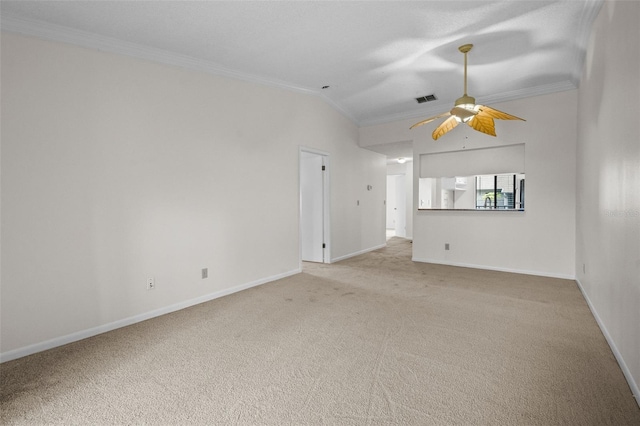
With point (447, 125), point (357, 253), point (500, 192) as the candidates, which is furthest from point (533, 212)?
point (357, 253)

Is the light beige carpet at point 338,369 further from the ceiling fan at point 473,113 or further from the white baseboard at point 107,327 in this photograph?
the ceiling fan at point 473,113

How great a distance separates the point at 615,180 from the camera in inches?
88.9

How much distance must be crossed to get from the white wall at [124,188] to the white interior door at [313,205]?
1.12 meters

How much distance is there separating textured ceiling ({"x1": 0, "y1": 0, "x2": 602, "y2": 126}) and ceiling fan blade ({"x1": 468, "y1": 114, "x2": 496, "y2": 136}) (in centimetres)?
74

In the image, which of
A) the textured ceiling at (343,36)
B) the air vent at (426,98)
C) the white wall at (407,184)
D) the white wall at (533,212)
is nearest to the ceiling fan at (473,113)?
the textured ceiling at (343,36)

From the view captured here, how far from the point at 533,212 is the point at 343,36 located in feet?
12.8

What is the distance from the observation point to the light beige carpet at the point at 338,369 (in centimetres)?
166

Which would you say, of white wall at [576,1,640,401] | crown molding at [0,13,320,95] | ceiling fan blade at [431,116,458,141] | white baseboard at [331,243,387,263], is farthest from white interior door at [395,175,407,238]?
crown molding at [0,13,320,95]

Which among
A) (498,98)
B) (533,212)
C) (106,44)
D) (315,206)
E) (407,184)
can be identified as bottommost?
(533,212)

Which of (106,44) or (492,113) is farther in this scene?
(492,113)

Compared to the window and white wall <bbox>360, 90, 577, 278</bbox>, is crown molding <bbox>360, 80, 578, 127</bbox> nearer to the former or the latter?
white wall <bbox>360, 90, 577, 278</bbox>

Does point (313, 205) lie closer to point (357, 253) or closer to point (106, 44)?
point (357, 253)

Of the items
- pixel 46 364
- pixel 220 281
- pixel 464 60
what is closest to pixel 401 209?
pixel 464 60

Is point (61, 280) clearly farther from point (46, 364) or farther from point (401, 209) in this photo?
point (401, 209)
